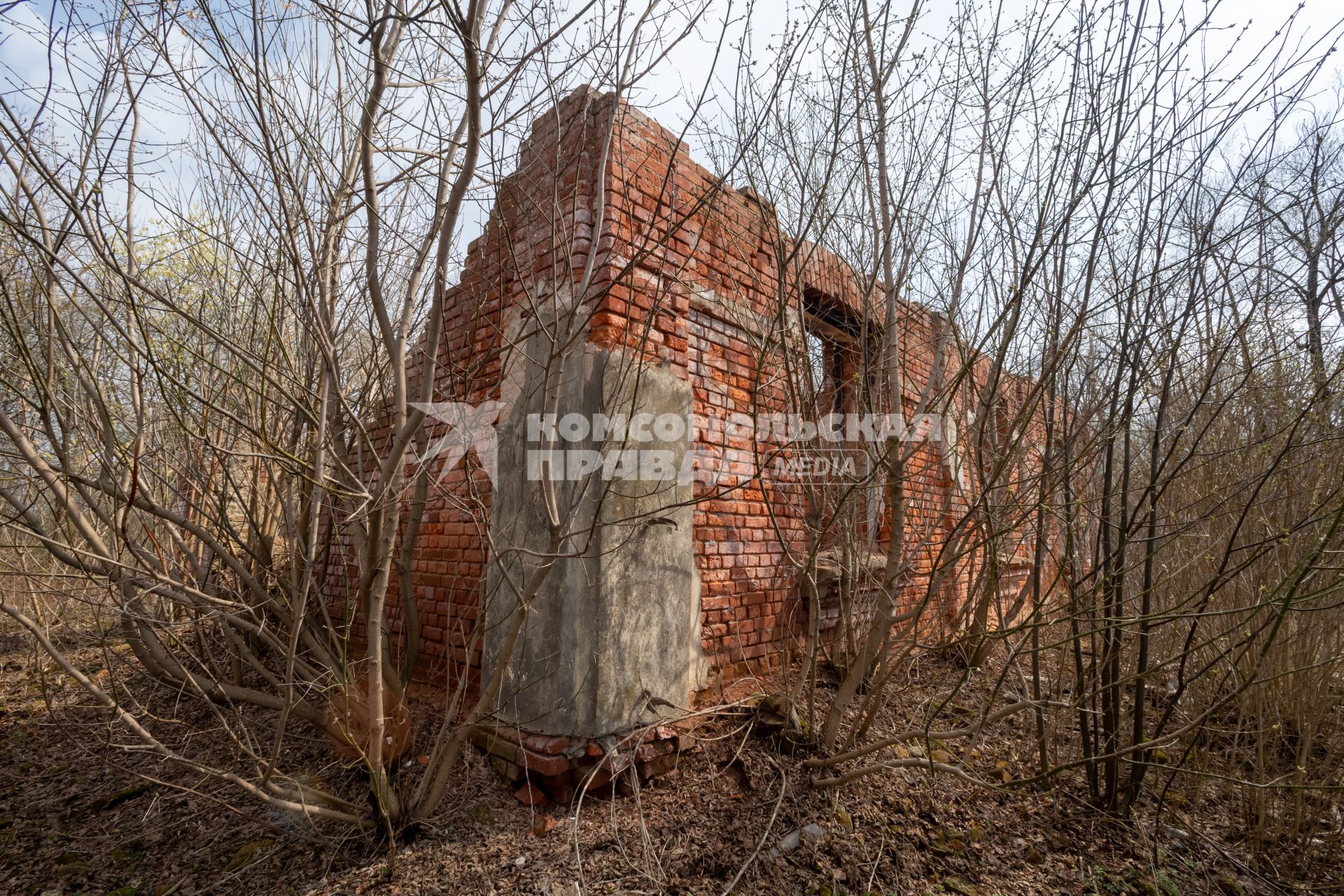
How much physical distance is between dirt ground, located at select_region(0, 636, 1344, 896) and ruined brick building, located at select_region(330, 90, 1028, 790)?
0.33 m

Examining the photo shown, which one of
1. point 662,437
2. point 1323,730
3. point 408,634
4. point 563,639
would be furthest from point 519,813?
point 1323,730

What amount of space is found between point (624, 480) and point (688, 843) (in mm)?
1573

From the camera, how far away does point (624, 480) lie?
2.96 meters

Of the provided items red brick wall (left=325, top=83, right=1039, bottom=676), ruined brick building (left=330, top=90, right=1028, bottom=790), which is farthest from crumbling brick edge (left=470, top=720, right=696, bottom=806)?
red brick wall (left=325, top=83, right=1039, bottom=676)

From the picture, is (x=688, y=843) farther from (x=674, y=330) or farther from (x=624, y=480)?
(x=674, y=330)

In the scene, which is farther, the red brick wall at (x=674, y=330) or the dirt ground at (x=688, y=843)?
the red brick wall at (x=674, y=330)

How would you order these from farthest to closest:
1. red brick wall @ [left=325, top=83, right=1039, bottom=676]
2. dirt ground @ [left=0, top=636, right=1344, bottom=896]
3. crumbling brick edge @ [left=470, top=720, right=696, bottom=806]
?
red brick wall @ [left=325, top=83, right=1039, bottom=676] < crumbling brick edge @ [left=470, top=720, right=696, bottom=806] < dirt ground @ [left=0, top=636, right=1344, bottom=896]

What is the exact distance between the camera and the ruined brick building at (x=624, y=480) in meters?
2.80

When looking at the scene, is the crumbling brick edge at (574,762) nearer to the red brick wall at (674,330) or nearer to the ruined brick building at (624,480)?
the ruined brick building at (624,480)

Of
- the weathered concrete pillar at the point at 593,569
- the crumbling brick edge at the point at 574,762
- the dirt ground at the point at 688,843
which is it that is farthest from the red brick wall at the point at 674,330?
the dirt ground at the point at 688,843

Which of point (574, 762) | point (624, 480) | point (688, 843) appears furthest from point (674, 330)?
point (688, 843)

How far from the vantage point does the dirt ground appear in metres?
2.48

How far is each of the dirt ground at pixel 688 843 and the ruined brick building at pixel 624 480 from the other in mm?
330

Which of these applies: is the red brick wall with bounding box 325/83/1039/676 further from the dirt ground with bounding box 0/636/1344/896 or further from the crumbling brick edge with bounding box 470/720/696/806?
the dirt ground with bounding box 0/636/1344/896
